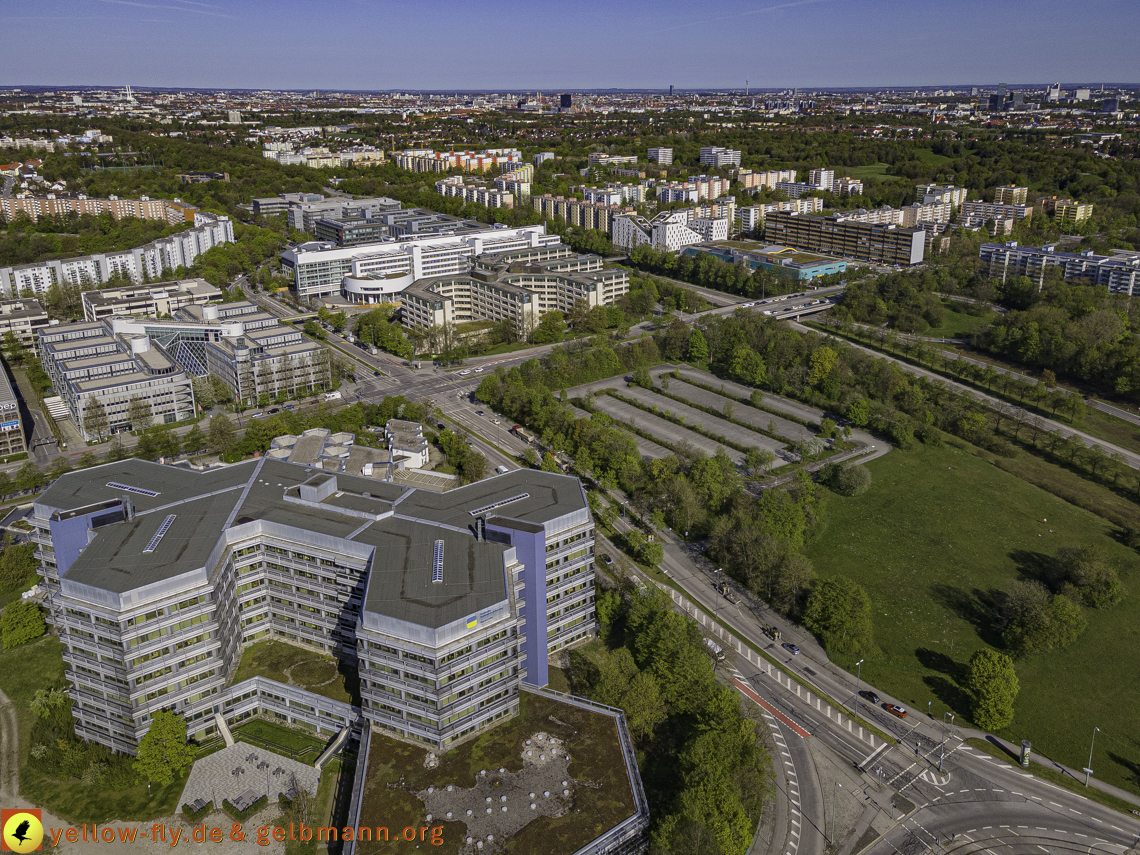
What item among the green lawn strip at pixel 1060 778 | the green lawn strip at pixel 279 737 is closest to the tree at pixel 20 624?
the green lawn strip at pixel 279 737

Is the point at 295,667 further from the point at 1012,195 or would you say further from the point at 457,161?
the point at 457,161

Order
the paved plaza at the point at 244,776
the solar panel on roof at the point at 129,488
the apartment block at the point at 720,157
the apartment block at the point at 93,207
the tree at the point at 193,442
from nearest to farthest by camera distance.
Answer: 1. the paved plaza at the point at 244,776
2. the solar panel on roof at the point at 129,488
3. the tree at the point at 193,442
4. the apartment block at the point at 93,207
5. the apartment block at the point at 720,157

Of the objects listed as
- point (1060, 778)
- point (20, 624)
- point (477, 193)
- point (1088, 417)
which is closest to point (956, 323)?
point (1088, 417)

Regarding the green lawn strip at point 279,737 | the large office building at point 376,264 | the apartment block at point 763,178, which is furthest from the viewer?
the apartment block at point 763,178

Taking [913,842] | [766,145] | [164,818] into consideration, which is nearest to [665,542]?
[913,842]

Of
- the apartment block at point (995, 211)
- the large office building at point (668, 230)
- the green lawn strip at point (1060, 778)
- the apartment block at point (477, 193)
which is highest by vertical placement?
the apartment block at point (477, 193)

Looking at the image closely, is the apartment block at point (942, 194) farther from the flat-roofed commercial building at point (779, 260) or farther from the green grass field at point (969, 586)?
the green grass field at point (969, 586)

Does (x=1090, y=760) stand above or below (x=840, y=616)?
below
